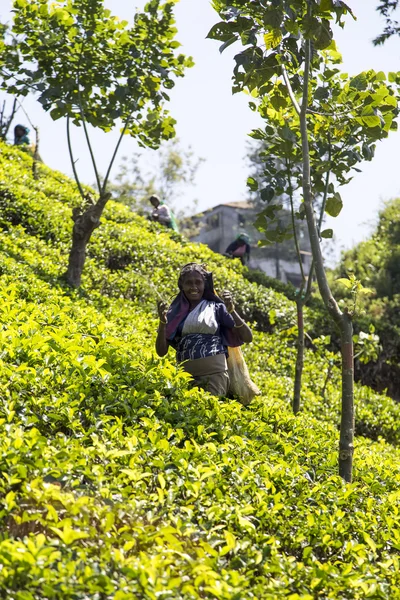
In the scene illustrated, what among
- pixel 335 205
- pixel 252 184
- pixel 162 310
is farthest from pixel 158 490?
pixel 252 184

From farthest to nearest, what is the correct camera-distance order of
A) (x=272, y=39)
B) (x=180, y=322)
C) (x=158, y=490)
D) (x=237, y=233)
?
(x=237, y=233), (x=180, y=322), (x=272, y=39), (x=158, y=490)

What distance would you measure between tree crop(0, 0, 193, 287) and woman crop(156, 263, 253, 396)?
12.4 ft

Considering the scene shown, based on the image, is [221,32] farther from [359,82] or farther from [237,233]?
[237,233]

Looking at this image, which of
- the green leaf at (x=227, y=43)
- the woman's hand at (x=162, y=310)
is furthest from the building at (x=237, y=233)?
the green leaf at (x=227, y=43)

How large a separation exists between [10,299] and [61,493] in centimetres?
358

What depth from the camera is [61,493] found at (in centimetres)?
325

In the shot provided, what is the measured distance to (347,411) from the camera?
16.7 ft

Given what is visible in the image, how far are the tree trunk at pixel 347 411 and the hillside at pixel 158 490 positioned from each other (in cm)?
17

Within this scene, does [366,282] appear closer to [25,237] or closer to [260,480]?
[25,237]

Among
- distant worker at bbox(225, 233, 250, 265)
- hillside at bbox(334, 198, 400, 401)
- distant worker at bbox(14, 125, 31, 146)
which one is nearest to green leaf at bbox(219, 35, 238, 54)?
hillside at bbox(334, 198, 400, 401)

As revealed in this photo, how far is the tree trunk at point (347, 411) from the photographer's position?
4.98 m

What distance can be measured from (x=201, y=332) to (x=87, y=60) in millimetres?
5256

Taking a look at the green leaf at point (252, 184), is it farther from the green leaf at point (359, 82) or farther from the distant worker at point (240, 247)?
the distant worker at point (240, 247)

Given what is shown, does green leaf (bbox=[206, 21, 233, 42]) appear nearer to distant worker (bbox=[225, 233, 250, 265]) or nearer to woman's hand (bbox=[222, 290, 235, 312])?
woman's hand (bbox=[222, 290, 235, 312])
